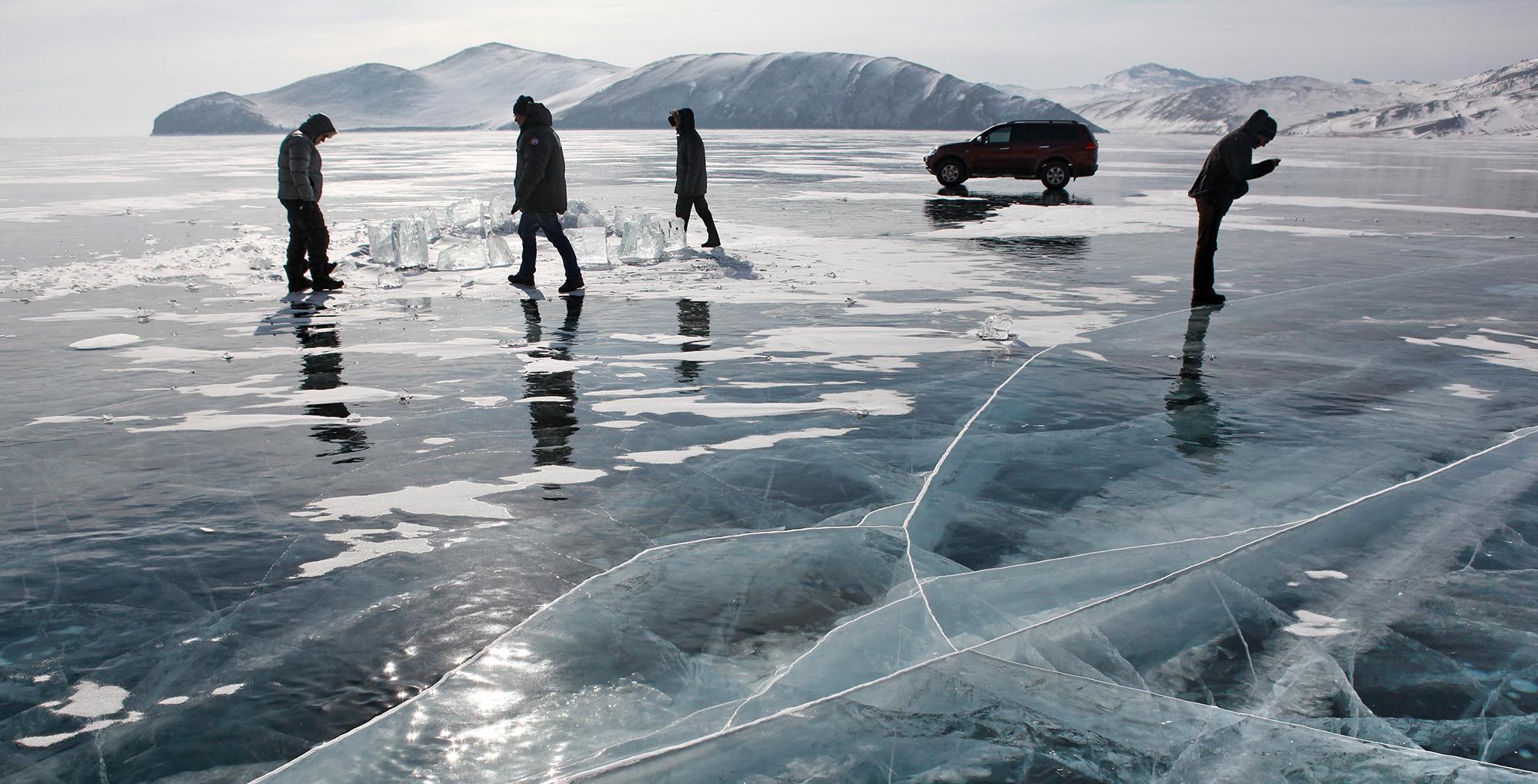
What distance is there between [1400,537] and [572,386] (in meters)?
4.51

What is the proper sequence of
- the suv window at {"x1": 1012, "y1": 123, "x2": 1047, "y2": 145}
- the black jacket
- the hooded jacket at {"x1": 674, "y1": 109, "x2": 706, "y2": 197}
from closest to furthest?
the black jacket < the hooded jacket at {"x1": 674, "y1": 109, "x2": 706, "y2": 197} < the suv window at {"x1": 1012, "y1": 123, "x2": 1047, "y2": 145}

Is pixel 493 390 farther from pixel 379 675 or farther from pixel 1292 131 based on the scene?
pixel 1292 131

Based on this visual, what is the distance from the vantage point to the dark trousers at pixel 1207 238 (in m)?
8.32

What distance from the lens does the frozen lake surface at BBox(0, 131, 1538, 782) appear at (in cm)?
258

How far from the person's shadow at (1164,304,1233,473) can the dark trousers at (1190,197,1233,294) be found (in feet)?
5.35

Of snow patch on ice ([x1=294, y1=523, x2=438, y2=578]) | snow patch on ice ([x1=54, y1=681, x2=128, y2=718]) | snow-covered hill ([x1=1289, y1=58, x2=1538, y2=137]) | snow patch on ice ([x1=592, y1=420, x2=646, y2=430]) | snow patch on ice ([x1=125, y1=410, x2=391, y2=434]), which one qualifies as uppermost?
snow-covered hill ([x1=1289, y1=58, x2=1538, y2=137])

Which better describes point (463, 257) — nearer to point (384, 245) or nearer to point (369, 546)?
A: point (384, 245)

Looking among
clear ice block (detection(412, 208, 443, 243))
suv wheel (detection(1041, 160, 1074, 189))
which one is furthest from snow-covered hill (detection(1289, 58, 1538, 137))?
clear ice block (detection(412, 208, 443, 243))

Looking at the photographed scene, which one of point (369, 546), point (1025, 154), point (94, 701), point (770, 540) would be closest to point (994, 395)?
point (770, 540)

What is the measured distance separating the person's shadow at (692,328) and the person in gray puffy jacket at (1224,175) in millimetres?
4264

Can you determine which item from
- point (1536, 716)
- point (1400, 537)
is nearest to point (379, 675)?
point (1536, 716)

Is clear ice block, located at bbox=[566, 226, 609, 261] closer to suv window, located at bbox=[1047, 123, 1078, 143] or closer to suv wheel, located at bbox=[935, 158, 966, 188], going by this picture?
suv wheel, located at bbox=[935, 158, 966, 188]

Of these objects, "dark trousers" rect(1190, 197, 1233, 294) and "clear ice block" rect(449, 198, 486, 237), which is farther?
"clear ice block" rect(449, 198, 486, 237)

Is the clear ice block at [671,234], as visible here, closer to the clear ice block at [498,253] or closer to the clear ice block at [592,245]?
the clear ice block at [592,245]
